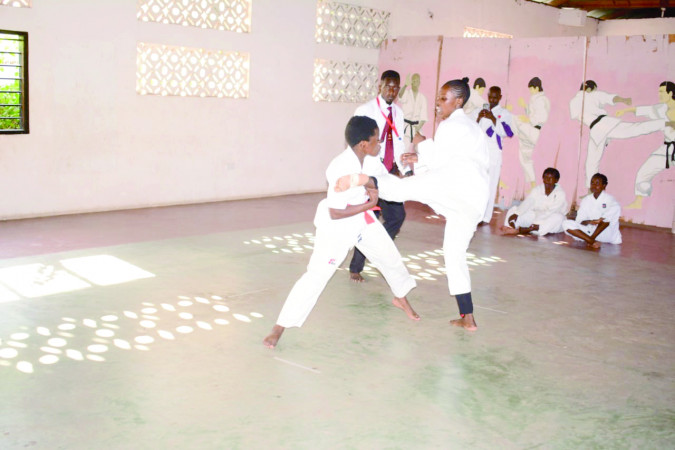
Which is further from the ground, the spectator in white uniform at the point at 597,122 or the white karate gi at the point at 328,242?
the spectator in white uniform at the point at 597,122

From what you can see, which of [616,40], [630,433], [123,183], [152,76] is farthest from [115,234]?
[616,40]

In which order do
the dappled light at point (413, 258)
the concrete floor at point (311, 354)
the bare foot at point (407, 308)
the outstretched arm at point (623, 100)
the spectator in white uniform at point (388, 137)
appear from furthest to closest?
the outstretched arm at point (623, 100), the dappled light at point (413, 258), the spectator in white uniform at point (388, 137), the bare foot at point (407, 308), the concrete floor at point (311, 354)

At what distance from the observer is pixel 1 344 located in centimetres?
377

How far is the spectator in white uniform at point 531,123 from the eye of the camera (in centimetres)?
948

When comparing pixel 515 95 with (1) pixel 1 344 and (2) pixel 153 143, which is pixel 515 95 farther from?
(1) pixel 1 344

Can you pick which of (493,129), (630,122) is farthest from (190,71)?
(630,122)

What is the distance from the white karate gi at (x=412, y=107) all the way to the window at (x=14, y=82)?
552 centimetres

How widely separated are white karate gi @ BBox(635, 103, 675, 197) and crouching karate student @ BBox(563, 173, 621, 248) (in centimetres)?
126

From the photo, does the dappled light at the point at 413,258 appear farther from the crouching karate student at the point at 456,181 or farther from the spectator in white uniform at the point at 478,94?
the spectator in white uniform at the point at 478,94

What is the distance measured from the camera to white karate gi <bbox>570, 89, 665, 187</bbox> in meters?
8.86

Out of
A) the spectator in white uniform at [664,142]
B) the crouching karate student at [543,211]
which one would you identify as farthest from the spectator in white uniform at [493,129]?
the spectator in white uniform at [664,142]

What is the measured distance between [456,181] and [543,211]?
4.14 metres

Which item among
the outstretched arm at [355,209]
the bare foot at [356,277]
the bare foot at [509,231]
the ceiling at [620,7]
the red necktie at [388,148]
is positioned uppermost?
the ceiling at [620,7]

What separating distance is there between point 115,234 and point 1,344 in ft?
10.3
